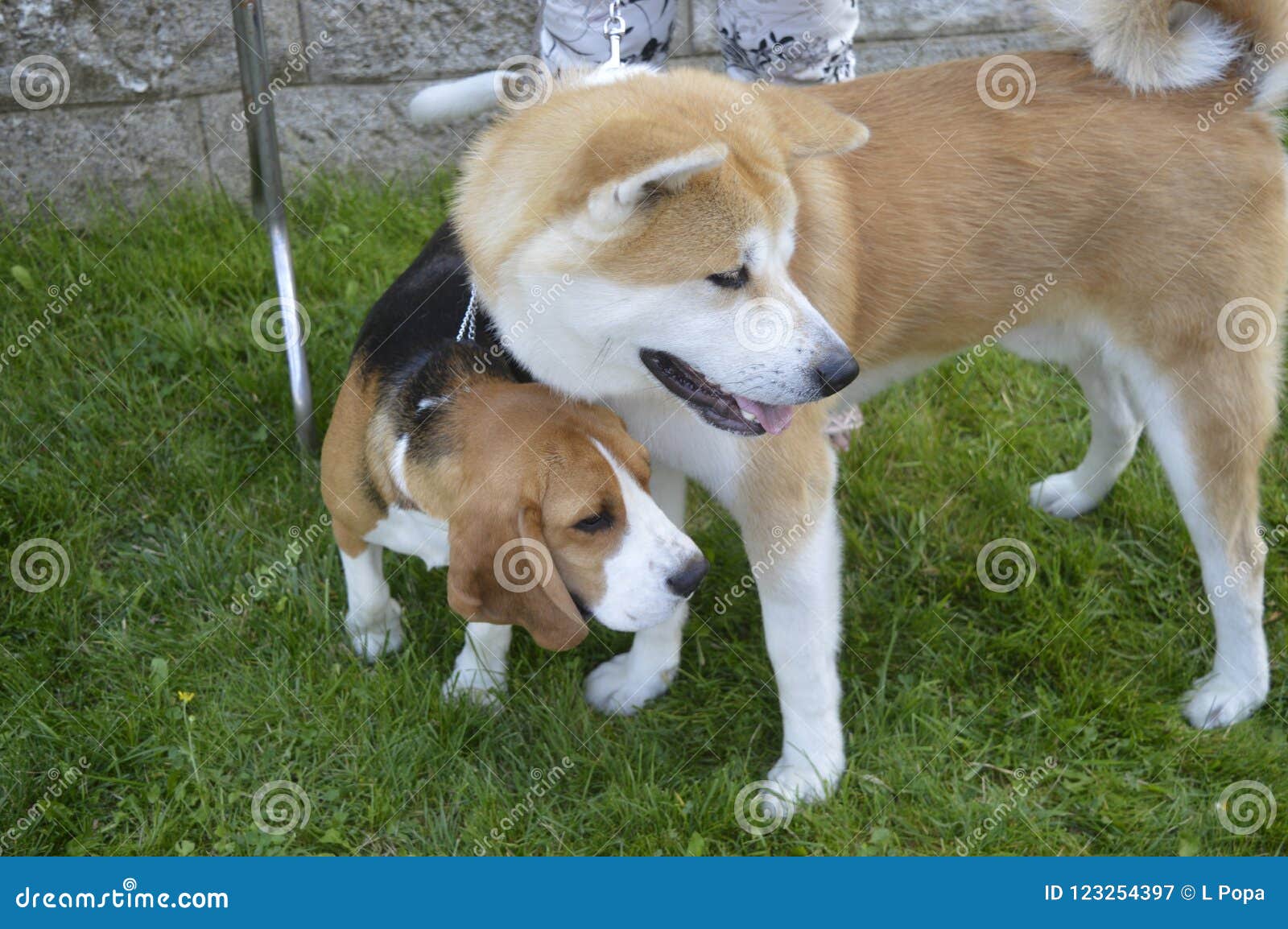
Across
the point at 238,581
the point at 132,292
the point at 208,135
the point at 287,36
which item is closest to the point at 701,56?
the point at 287,36

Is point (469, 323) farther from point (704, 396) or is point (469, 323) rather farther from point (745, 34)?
point (745, 34)

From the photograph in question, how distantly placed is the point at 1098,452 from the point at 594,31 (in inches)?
76.8

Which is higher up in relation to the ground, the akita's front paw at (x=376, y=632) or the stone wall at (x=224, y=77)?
the stone wall at (x=224, y=77)

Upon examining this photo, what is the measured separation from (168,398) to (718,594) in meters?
1.90

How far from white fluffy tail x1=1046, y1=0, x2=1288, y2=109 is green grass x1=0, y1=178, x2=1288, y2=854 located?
1349 mm

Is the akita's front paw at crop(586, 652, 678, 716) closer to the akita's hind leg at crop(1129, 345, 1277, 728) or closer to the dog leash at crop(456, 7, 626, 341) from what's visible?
the dog leash at crop(456, 7, 626, 341)

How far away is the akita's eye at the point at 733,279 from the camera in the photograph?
2373 millimetres

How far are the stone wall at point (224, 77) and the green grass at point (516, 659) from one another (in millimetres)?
607

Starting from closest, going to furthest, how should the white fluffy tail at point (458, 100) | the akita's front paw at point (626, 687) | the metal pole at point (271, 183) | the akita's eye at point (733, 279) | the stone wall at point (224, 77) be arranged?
the akita's eye at point (733, 279) < the white fluffy tail at point (458, 100) < the akita's front paw at point (626, 687) < the metal pole at point (271, 183) < the stone wall at point (224, 77)

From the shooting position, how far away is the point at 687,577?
2.58m

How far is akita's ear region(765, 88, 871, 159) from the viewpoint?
8.41ft

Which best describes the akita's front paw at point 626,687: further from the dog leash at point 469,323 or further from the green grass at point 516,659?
the dog leash at point 469,323

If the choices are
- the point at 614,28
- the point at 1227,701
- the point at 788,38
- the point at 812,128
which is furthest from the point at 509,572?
the point at 1227,701

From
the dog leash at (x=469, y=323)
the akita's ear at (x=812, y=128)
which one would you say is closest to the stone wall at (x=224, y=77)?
the dog leash at (x=469, y=323)
